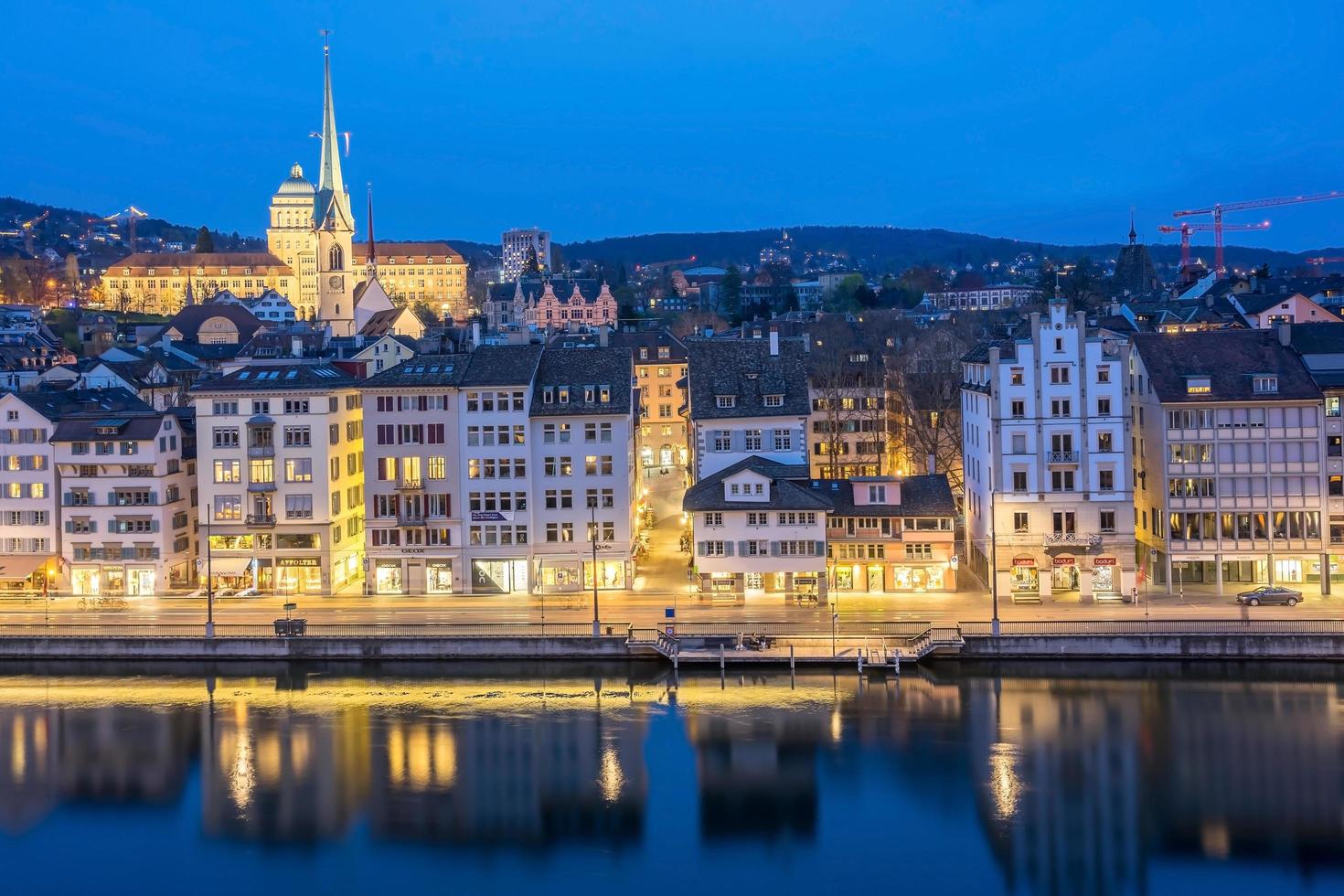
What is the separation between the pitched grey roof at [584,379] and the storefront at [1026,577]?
16.8 m

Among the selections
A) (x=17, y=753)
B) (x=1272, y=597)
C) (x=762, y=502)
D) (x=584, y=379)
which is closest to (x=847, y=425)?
(x=584, y=379)

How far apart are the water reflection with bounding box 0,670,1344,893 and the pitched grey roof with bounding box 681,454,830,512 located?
888cm

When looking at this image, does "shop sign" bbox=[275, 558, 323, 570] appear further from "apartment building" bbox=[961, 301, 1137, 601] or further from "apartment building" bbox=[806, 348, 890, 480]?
"apartment building" bbox=[961, 301, 1137, 601]

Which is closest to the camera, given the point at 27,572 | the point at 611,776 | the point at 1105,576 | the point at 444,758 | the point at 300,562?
the point at 611,776

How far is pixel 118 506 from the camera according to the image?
63.9 metres

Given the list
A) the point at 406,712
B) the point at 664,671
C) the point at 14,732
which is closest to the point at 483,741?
the point at 406,712

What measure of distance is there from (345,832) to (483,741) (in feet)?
22.5

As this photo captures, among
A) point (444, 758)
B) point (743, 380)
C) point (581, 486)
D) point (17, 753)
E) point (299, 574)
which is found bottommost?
point (444, 758)

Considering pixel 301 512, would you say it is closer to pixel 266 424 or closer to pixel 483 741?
pixel 266 424

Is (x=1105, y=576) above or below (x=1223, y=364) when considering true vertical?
below

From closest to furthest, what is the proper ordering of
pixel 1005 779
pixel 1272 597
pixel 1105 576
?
pixel 1005 779, pixel 1272 597, pixel 1105 576

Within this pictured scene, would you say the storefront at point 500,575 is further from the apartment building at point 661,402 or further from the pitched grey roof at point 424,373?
the apartment building at point 661,402

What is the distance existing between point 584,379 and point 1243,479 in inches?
1053

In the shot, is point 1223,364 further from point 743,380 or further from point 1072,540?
point 743,380
